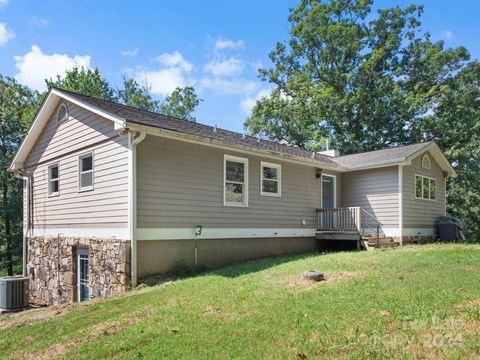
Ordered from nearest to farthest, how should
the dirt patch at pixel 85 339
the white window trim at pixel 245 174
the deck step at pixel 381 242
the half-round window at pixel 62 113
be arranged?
the dirt patch at pixel 85 339 → the white window trim at pixel 245 174 → the half-round window at pixel 62 113 → the deck step at pixel 381 242

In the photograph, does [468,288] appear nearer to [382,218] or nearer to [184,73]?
[382,218]

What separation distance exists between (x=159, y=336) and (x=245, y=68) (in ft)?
87.5

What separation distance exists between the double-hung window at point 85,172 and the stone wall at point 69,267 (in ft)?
4.96

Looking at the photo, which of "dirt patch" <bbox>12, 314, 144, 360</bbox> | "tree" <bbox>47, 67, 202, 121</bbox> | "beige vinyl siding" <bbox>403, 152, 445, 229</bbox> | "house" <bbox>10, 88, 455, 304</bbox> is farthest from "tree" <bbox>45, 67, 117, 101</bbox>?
"dirt patch" <bbox>12, 314, 144, 360</bbox>

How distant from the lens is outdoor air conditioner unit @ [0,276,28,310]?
401 inches

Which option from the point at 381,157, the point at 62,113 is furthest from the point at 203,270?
the point at 381,157

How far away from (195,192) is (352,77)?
2030 cm

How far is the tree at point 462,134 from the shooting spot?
2222cm

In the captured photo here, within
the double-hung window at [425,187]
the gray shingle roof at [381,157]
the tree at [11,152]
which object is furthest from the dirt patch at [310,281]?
the tree at [11,152]

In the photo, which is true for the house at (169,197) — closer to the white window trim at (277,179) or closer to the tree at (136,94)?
the white window trim at (277,179)

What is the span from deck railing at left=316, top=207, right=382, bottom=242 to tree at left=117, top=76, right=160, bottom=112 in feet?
77.6

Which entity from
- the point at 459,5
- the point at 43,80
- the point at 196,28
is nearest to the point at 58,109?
the point at 196,28

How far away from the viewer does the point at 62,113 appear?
12266 millimetres

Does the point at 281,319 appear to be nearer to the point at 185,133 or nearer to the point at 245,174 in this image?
the point at 185,133
